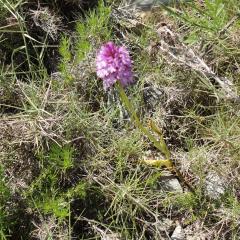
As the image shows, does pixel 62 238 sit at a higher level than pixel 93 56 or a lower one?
lower

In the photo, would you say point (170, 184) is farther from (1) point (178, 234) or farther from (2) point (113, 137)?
(2) point (113, 137)

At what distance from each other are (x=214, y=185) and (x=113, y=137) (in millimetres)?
499

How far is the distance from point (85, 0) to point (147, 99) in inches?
25.9

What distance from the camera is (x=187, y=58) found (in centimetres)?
245

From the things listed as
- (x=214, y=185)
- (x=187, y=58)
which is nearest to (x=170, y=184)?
(x=214, y=185)

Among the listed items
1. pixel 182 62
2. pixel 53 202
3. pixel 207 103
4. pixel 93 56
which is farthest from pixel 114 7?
pixel 53 202

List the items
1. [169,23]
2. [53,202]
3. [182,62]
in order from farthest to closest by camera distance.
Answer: [169,23]
[182,62]
[53,202]

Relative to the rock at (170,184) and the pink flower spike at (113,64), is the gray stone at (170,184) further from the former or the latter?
the pink flower spike at (113,64)

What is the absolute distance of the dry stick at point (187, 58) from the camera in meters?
2.34

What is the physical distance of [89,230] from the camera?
2.17m

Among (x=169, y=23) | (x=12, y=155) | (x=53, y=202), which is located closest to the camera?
(x=53, y=202)

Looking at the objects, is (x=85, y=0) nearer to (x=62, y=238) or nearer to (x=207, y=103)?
(x=207, y=103)

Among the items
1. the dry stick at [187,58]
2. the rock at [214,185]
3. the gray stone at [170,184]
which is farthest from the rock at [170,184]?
the dry stick at [187,58]

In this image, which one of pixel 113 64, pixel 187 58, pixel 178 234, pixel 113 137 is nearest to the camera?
pixel 113 64
